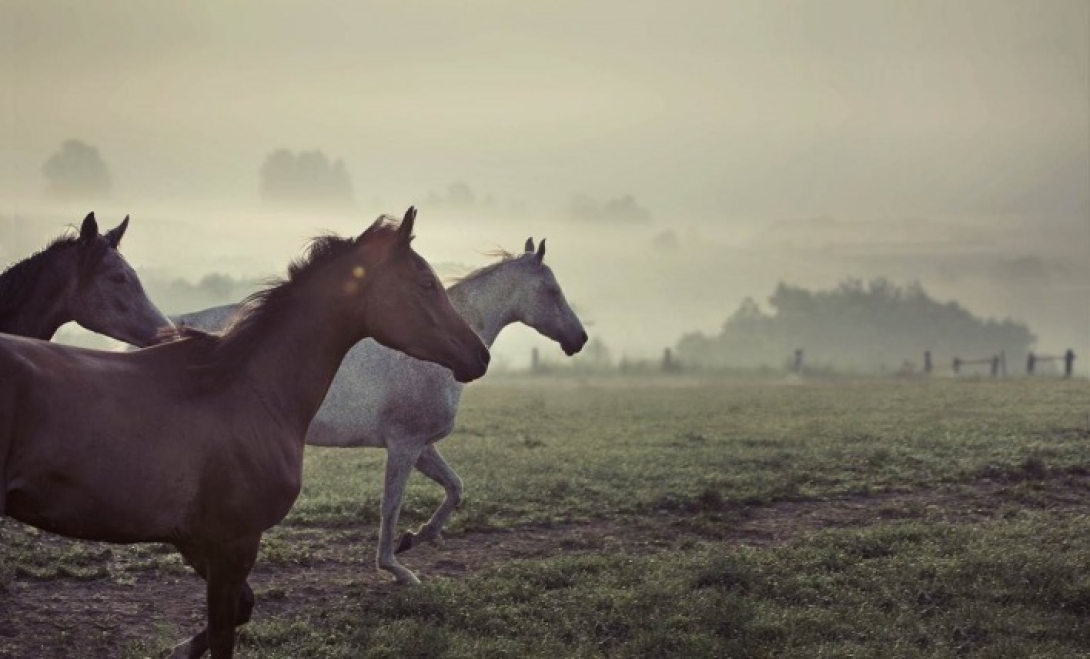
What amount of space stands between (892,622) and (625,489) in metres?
6.20

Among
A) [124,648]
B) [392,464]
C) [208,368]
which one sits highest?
[208,368]

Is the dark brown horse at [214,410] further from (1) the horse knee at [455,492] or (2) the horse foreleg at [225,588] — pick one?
(1) the horse knee at [455,492]

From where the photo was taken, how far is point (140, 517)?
6438 millimetres

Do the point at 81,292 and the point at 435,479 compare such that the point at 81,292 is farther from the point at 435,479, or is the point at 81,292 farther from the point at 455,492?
the point at 455,492

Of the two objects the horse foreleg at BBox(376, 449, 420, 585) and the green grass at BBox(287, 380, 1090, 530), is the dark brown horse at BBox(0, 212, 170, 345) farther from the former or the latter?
the green grass at BBox(287, 380, 1090, 530)

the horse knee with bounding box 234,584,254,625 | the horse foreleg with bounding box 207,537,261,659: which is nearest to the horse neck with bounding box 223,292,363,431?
the horse foreleg with bounding box 207,537,261,659

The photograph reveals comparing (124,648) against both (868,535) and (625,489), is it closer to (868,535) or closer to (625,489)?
(868,535)

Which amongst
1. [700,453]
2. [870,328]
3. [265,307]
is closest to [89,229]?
[265,307]

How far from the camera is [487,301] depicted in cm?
1177

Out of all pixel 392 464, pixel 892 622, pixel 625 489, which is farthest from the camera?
pixel 625 489

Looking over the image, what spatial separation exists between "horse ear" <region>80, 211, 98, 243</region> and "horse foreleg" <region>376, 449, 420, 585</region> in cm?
300

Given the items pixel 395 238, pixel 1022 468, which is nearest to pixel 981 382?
pixel 1022 468

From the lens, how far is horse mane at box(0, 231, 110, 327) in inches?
359

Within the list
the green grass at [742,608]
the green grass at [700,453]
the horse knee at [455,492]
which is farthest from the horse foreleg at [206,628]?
the green grass at [700,453]
